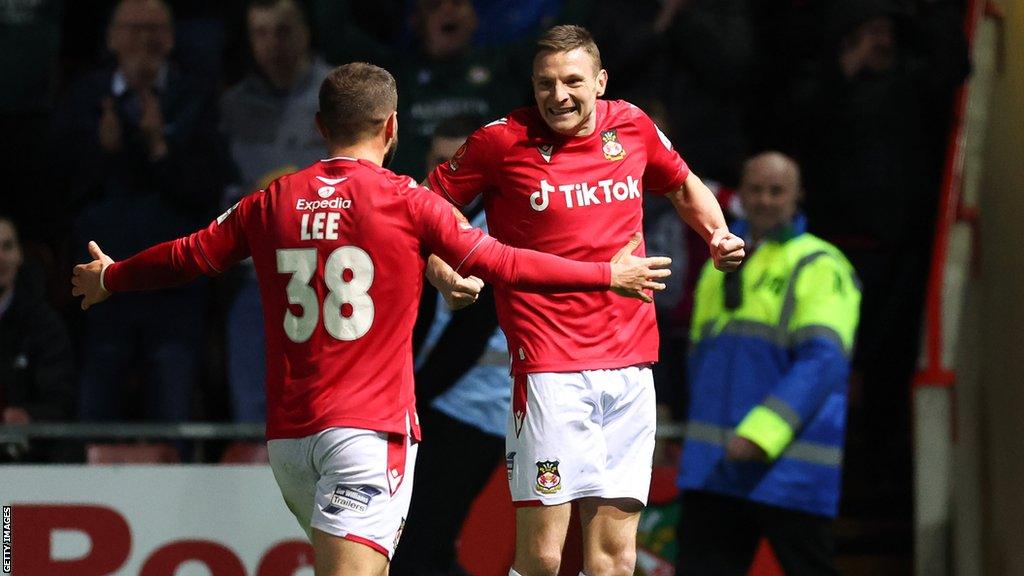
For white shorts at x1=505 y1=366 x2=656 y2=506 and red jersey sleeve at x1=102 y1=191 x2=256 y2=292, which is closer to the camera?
red jersey sleeve at x1=102 y1=191 x2=256 y2=292

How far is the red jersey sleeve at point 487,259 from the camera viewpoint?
5.28m

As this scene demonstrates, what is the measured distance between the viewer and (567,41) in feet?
19.5

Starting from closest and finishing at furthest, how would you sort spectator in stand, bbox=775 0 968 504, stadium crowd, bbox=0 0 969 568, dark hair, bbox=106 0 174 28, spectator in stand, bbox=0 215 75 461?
spectator in stand, bbox=0 215 75 461
stadium crowd, bbox=0 0 969 568
spectator in stand, bbox=775 0 968 504
dark hair, bbox=106 0 174 28

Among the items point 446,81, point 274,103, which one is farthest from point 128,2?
point 446,81

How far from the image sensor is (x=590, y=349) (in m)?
6.04

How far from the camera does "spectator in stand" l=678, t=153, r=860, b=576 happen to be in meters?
7.60

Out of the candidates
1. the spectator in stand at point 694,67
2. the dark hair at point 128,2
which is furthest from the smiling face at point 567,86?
the dark hair at point 128,2

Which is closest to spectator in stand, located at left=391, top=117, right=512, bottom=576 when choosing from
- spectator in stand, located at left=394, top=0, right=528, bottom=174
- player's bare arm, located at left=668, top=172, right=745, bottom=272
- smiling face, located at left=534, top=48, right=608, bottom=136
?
spectator in stand, located at left=394, top=0, right=528, bottom=174

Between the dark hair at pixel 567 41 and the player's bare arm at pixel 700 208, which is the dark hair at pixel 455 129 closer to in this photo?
the player's bare arm at pixel 700 208

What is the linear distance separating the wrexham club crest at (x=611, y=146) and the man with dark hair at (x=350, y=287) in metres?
0.81

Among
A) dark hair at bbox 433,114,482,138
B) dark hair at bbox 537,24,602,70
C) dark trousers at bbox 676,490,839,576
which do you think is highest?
dark hair at bbox 537,24,602,70

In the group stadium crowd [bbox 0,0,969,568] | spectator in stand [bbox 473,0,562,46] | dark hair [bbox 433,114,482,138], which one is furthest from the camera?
spectator in stand [bbox 473,0,562,46]

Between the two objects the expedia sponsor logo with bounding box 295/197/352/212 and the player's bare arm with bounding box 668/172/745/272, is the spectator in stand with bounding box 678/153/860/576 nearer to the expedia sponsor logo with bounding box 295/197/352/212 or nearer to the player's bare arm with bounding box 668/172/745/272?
the player's bare arm with bounding box 668/172/745/272

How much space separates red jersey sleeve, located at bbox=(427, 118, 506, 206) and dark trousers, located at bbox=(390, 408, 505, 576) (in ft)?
6.08
